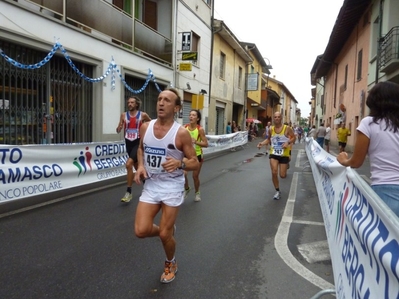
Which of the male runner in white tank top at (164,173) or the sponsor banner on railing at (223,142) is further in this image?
the sponsor banner on railing at (223,142)

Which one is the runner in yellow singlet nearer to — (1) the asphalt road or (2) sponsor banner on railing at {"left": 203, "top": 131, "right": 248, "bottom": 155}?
(1) the asphalt road

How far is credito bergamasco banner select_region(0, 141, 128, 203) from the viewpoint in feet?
18.1

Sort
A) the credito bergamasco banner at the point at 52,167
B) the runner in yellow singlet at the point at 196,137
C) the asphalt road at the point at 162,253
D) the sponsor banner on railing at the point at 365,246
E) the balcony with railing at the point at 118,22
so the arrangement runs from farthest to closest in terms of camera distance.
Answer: the balcony with railing at the point at 118,22 → the runner in yellow singlet at the point at 196,137 → the credito bergamasco banner at the point at 52,167 → the asphalt road at the point at 162,253 → the sponsor banner on railing at the point at 365,246

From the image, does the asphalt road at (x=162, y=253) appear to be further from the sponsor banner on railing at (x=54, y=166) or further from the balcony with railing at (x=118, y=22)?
the balcony with railing at (x=118, y=22)

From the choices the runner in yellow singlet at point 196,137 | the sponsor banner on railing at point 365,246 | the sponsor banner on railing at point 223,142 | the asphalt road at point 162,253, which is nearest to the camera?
the sponsor banner on railing at point 365,246

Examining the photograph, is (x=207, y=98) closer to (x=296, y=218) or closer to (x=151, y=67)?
(x=151, y=67)

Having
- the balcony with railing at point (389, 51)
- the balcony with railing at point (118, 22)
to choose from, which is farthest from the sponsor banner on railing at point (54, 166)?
the balcony with railing at point (389, 51)

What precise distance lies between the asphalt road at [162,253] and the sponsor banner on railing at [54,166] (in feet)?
1.58

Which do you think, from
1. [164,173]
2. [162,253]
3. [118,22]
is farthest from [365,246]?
[118,22]

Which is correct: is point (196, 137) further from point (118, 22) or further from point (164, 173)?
point (118, 22)

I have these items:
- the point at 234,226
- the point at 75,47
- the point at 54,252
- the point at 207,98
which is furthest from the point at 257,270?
the point at 207,98

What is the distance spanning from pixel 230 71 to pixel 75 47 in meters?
17.6

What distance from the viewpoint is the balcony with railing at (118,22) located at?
9.78 metres

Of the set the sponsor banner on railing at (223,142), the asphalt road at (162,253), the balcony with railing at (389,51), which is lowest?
the asphalt road at (162,253)
